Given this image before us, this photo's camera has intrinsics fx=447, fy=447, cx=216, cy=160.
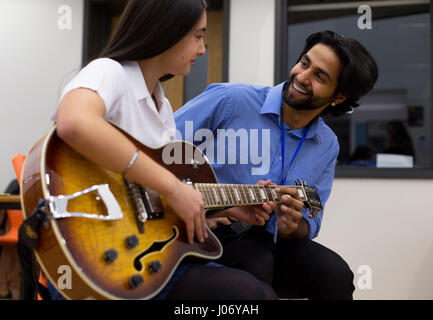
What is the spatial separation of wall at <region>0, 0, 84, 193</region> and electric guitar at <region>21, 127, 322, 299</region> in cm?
281

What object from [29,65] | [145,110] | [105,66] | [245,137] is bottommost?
[245,137]

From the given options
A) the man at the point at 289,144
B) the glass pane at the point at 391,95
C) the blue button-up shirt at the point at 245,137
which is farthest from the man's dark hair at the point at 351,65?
the glass pane at the point at 391,95

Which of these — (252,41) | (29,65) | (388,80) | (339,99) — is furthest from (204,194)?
(388,80)

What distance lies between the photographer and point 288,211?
1.39 meters

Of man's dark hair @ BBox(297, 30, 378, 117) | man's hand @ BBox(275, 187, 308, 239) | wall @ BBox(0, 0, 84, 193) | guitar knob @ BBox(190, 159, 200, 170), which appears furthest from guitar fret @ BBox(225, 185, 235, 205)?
wall @ BBox(0, 0, 84, 193)

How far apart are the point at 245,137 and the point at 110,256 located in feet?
2.60

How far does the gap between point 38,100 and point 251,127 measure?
2.56 m

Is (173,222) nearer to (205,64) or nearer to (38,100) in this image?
(205,64)

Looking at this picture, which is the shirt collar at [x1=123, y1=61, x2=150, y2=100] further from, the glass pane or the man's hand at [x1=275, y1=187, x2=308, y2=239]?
the glass pane

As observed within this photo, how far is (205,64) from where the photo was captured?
135 inches

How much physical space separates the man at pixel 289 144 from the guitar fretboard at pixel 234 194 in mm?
62

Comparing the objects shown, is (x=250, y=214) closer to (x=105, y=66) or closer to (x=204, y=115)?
(x=204, y=115)

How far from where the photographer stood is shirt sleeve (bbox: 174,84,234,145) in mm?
1532
